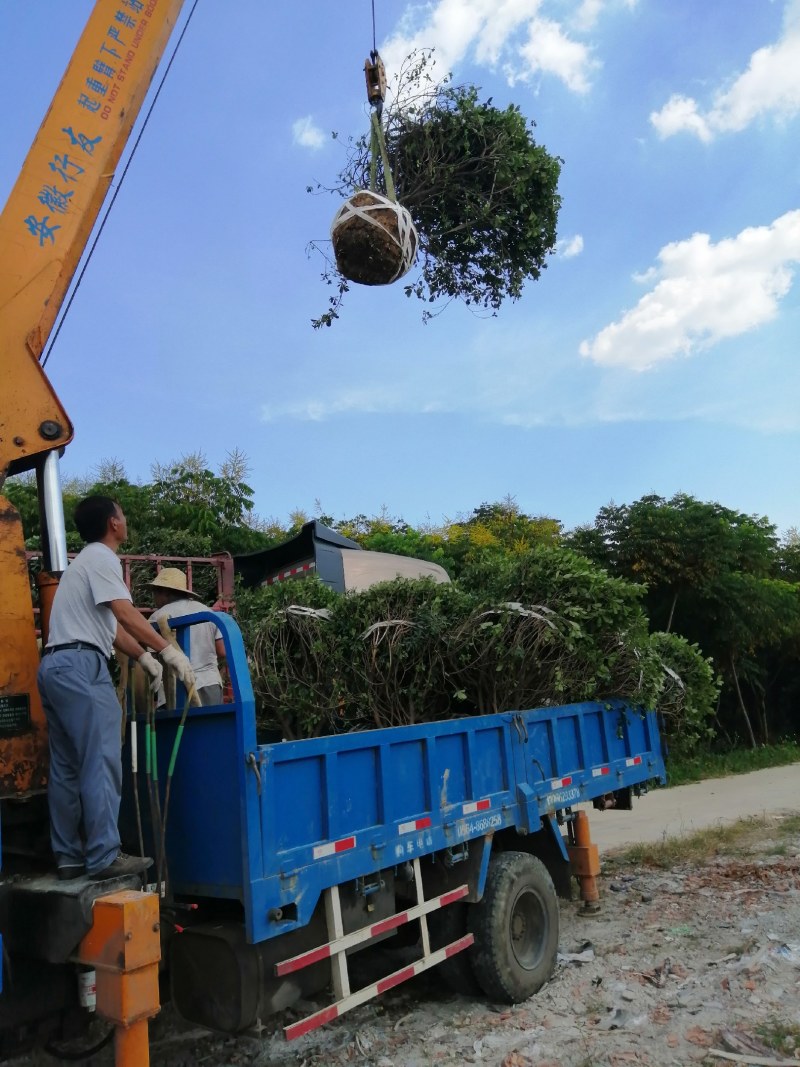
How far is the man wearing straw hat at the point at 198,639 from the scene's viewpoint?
4.40 metres

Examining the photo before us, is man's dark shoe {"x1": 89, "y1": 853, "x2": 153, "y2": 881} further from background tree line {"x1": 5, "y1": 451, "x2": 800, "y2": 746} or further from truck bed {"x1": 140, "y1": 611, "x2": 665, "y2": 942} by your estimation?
background tree line {"x1": 5, "y1": 451, "x2": 800, "y2": 746}

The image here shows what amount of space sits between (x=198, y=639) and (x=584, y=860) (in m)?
3.34

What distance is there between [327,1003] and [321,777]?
95 centimetres

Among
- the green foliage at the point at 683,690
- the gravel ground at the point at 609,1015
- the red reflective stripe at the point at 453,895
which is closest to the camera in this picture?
the gravel ground at the point at 609,1015

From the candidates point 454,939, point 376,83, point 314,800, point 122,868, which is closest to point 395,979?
point 454,939

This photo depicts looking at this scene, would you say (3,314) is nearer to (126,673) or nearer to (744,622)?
(126,673)

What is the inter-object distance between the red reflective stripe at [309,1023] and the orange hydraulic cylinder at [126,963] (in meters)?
0.65

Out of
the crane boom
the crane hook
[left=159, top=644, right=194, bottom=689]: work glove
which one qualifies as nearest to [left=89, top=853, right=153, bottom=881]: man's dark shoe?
the crane boom

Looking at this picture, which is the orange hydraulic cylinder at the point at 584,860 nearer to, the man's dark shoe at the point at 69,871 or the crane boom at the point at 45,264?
the man's dark shoe at the point at 69,871

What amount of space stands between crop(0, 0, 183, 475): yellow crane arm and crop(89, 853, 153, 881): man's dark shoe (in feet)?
4.97

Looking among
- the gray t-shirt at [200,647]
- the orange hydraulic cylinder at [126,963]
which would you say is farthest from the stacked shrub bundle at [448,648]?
the orange hydraulic cylinder at [126,963]

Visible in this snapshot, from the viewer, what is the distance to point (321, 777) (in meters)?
3.48

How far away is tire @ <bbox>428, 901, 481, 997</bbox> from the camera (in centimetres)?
431

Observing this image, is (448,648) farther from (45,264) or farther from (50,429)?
(45,264)
